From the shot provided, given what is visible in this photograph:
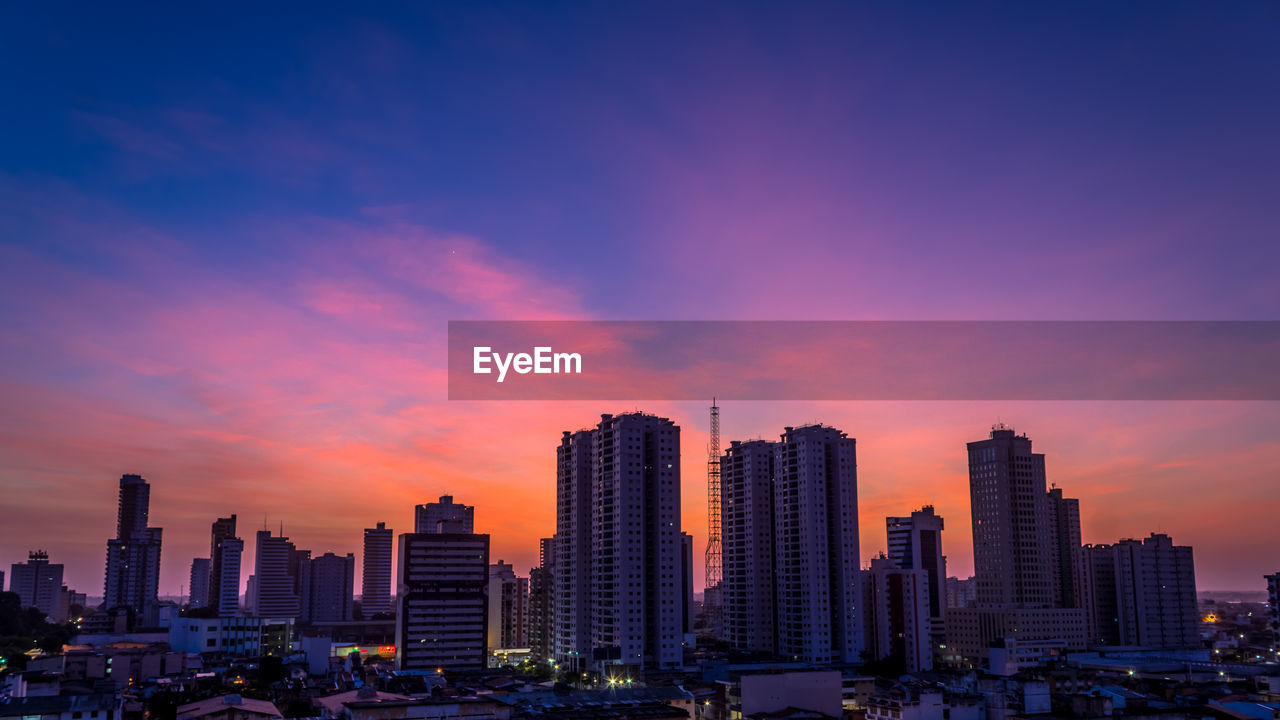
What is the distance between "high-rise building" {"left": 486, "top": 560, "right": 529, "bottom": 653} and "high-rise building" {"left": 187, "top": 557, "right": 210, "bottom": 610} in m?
101

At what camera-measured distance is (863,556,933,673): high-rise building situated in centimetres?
7769

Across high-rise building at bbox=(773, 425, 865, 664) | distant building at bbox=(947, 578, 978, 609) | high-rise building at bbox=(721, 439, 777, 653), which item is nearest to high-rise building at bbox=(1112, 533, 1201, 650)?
high-rise building at bbox=(773, 425, 865, 664)

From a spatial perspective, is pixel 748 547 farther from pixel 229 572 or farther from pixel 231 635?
pixel 229 572

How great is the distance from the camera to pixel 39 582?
524ft

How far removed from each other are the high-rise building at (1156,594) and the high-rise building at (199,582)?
153291mm

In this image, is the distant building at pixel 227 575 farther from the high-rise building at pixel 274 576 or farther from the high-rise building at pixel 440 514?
the high-rise building at pixel 440 514

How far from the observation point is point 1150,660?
74.1m

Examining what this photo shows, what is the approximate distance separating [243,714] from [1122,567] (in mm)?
96075

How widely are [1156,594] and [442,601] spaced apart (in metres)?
75.9

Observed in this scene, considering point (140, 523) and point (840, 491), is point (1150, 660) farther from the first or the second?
point (140, 523)

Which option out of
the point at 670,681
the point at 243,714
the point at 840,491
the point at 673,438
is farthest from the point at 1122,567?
the point at 243,714

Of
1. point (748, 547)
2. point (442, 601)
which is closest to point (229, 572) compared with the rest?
point (442, 601)

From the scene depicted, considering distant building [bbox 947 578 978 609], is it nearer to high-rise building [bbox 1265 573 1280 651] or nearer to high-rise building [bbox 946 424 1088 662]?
high-rise building [bbox 946 424 1088 662]

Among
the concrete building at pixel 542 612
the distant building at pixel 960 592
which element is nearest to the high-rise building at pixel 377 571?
the concrete building at pixel 542 612
